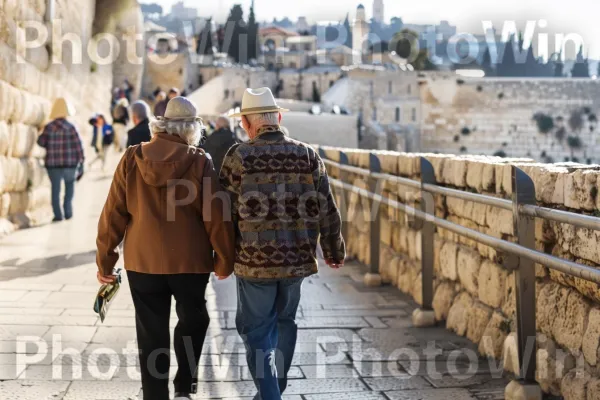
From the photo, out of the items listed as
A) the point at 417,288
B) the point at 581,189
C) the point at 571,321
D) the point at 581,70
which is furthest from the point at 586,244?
the point at 581,70

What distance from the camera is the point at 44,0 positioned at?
10.1m

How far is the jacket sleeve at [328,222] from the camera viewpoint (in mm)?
3684

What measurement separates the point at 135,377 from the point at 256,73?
2259 inches

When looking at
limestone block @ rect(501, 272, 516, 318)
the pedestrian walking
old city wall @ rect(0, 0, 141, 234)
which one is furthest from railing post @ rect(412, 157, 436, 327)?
the pedestrian walking

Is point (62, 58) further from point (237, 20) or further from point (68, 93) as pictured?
point (237, 20)

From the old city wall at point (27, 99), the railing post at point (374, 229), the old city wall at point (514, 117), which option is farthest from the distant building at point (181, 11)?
the railing post at point (374, 229)

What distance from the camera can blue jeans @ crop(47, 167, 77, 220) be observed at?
990cm

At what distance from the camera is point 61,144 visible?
383 inches

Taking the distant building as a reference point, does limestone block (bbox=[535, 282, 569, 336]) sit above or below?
below

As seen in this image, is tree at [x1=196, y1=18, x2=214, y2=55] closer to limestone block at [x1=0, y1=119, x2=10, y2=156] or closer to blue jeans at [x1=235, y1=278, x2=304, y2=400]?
limestone block at [x1=0, y1=119, x2=10, y2=156]

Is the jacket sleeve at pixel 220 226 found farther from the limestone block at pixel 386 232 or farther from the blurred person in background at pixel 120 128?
the blurred person in background at pixel 120 128

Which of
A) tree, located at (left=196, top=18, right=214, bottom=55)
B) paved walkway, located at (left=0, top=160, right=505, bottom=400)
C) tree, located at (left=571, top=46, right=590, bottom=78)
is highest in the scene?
tree, located at (left=196, top=18, right=214, bottom=55)

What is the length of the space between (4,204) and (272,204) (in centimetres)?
615

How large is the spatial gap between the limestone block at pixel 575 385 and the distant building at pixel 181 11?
13536 cm
